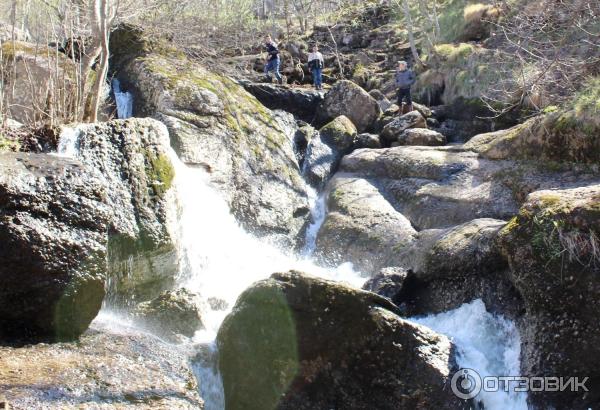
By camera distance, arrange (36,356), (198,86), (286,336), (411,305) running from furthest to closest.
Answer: (198,86), (411,305), (286,336), (36,356)

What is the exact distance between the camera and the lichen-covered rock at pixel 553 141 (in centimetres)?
1012

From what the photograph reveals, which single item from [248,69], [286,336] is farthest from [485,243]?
[248,69]

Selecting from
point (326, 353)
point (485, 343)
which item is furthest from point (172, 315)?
point (485, 343)

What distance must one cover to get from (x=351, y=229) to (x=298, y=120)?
18.8 feet

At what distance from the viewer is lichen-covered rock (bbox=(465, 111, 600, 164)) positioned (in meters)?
10.1

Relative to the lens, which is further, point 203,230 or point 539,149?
→ point 539,149

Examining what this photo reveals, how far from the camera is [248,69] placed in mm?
20359

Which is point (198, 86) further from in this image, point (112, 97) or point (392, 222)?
point (392, 222)

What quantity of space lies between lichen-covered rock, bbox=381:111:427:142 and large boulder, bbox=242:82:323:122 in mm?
2422

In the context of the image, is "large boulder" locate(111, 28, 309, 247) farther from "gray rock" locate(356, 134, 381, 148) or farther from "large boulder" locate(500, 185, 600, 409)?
"large boulder" locate(500, 185, 600, 409)

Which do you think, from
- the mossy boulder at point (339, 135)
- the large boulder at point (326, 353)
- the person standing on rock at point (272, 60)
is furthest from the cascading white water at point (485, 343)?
the person standing on rock at point (272, 60)

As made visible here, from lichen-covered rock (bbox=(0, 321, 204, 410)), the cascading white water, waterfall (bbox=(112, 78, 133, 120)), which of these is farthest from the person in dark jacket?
lichen-covered rock (bbox=(0, 321, 204, 410))

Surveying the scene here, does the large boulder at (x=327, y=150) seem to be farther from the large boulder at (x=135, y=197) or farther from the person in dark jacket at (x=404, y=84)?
the large boulder at (x=135, y=197)

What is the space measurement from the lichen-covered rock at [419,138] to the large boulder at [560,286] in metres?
7.21
